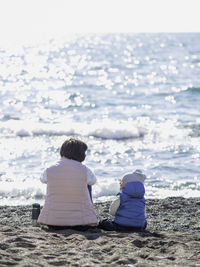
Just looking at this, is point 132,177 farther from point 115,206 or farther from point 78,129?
point 78,129

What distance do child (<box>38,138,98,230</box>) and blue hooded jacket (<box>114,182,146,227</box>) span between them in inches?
14.3

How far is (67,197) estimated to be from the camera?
21.5 ft

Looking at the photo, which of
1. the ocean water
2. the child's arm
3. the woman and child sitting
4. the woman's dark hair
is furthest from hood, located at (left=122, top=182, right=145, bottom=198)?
the ocean water

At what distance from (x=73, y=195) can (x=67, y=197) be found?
2.7 inches

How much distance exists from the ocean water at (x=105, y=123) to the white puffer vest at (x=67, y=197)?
11.1 ft

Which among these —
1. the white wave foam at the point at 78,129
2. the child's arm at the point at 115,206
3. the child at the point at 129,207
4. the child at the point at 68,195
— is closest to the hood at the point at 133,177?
the child at the point at 129,207

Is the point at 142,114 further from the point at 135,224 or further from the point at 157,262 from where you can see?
the point at 157,262

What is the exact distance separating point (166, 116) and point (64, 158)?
14700mm

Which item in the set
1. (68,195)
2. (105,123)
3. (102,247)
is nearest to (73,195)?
(68,195)

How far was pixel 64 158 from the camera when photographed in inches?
263

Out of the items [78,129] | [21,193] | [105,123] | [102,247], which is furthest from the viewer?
[105,123]

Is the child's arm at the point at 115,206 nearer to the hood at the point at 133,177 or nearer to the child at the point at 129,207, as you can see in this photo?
the child at the point at 129,207

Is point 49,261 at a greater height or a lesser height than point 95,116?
lesser

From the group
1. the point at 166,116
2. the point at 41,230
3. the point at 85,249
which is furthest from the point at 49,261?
the point at 166,116
